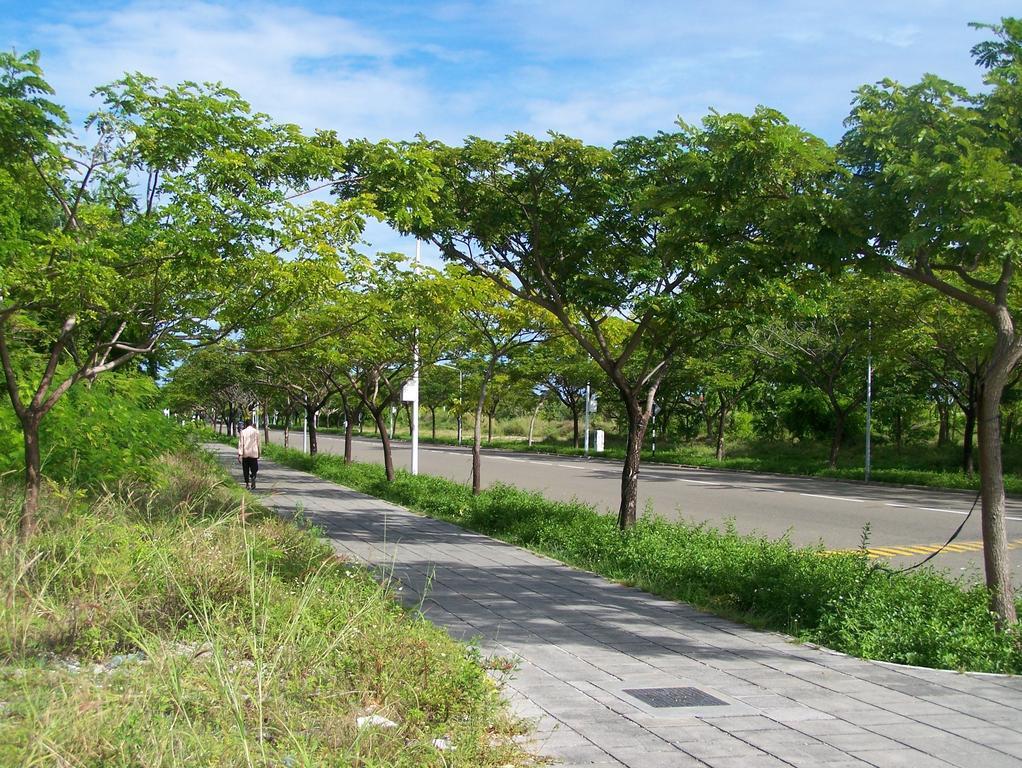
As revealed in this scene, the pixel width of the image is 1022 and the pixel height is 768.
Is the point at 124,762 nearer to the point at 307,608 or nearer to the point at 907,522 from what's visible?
the point at 307,608

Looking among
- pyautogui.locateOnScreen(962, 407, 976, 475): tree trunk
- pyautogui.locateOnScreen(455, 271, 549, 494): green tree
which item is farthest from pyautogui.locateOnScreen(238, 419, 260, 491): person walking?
pyautogui.locateOnScreen(962, 407, 976, 475): tree trunk

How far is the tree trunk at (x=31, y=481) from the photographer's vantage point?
7195 mm

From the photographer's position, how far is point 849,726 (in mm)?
4750

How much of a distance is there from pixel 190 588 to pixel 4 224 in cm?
317

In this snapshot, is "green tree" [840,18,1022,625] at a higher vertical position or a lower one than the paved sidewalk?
higher

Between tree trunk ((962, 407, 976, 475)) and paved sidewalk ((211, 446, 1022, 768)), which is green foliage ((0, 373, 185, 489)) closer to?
paved sidewalk ((211, 446, 1022, 768))

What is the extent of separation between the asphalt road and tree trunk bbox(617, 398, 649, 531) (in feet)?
5.01

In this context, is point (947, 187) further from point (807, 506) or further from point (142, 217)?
point (807, 506)

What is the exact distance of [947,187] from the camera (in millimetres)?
5711

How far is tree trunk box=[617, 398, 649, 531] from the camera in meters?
10.9

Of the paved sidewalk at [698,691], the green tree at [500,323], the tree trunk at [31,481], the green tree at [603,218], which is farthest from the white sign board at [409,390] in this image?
the tree trunk at [31,481]

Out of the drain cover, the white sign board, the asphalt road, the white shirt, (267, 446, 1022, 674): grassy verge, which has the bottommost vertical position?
the asphalt road

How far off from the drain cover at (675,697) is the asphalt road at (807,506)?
369 cm

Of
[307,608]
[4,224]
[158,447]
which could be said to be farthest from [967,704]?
[158,447]
